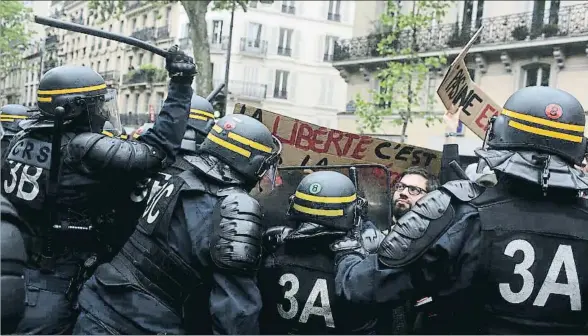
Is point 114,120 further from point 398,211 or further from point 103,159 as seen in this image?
point 398,211

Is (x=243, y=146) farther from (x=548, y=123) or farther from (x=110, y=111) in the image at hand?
(x=548, y=123)

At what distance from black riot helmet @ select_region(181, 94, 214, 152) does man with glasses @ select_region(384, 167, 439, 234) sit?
4.71 ft

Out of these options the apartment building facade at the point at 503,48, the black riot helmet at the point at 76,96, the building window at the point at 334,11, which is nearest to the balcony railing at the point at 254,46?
the building window at the point at 334,11

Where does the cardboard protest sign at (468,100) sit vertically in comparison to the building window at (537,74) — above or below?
below

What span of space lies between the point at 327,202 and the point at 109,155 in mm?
1113

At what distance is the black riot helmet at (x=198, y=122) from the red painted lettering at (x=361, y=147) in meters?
1.10

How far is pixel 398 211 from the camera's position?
17.2 ft

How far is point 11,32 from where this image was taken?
5828 millimetres

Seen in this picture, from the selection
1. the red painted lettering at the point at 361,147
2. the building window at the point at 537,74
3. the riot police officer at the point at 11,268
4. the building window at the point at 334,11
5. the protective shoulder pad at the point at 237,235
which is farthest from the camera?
the building window at the point at 334,11

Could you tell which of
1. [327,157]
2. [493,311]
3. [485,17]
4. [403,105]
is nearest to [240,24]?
[485,17]

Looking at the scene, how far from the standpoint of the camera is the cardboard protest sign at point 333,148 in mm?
5629

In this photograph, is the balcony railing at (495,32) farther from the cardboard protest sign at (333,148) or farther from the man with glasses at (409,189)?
the man with glasses at (409,189)

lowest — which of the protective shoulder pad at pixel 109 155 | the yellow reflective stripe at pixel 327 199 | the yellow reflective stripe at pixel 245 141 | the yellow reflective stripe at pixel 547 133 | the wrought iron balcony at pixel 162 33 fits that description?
the yellow reflective stripe at pixel 327 199

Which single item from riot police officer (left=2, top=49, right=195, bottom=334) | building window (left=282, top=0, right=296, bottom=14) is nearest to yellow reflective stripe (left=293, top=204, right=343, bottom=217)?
riot police officer (left=2, top=49, right=195, bottom=334)
